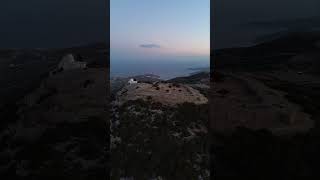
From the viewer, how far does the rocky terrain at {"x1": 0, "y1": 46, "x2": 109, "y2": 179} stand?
443 cm

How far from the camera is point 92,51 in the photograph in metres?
4.58

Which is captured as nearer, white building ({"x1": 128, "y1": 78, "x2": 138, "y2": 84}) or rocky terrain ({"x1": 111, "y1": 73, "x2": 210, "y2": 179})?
rocky terrain ({"x1": 111, "y1": 73, "x2": 210, "y2": 179})

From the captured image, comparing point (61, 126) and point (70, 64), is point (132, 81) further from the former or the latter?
point (61, 126)

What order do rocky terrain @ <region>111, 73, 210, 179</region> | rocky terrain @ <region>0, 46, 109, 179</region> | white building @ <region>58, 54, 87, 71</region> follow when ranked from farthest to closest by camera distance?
rocky terrain @ <region>111, 73, 210, 179</region> < white building @ <region>58, 54, 87, 71</region> < rocky terrain @ <region>0, 46, 109, 179</region>

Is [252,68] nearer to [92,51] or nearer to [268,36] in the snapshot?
[268,36]

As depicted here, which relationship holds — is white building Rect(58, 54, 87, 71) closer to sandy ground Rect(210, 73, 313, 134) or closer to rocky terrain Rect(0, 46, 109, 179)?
rocky terrain Rect(0, 46, 109, 179)

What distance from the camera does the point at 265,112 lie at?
451cm

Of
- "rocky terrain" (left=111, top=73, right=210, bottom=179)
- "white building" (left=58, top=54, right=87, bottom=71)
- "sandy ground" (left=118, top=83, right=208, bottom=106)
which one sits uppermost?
"white building" (left=58, top=54, right=87, bottom=71)

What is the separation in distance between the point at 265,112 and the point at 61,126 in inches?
87.9

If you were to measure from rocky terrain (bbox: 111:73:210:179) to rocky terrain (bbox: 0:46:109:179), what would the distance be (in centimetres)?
140

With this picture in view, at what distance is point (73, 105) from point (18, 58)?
31.8 inches

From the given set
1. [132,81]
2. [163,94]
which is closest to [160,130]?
[163,94]

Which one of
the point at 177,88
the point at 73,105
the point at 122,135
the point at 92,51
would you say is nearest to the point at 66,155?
the point at 73,105

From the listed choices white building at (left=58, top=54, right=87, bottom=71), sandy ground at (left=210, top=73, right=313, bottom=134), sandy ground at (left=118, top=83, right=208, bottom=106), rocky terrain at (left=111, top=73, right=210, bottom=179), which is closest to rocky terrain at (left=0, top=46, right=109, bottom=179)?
white building at (left=58, top=54, right=87, bottom=71)
